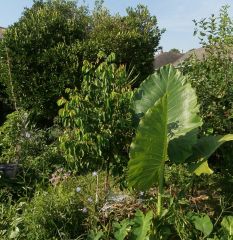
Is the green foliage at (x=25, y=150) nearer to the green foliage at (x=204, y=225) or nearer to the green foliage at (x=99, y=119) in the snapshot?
the green foliage at (x=99, y=119)

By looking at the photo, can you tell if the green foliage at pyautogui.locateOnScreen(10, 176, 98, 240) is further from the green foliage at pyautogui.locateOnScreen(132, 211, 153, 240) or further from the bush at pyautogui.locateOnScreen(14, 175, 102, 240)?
the green foliage at pyautogui.locateOnScreen(132, 211, 153, 240)

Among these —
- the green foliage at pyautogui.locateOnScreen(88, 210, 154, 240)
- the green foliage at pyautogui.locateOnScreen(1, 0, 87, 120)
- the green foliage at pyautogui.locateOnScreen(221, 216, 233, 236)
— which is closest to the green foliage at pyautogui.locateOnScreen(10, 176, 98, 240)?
the green foliage at pyautogui.locateOnScreen(88, 210, 154, 240)

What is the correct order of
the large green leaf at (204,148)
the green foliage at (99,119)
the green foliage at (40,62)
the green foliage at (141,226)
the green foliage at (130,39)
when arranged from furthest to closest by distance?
the green foliage at (130,39) < the green foliage at (40,62) < the green foliage at (99,119) < the large green leaf at (204,148) < the green foliage at (141,226)

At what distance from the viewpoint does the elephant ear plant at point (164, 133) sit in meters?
4.12

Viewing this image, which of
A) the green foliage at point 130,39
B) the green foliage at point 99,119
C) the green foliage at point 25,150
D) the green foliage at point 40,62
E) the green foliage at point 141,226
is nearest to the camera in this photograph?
the green foliage at point 141,226

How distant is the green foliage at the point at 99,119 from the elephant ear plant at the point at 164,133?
0.23 meters

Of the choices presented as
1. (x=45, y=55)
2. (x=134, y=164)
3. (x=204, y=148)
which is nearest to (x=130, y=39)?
(x=45, y=55)

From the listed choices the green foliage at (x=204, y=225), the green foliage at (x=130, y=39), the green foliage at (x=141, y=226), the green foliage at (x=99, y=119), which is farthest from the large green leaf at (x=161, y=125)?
the green foliage at (x=130, y=39)

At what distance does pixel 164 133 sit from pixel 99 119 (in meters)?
1.19

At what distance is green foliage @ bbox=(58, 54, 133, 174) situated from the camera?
16.8 feet

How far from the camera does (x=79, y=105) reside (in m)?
5.16

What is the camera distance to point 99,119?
5.17 m

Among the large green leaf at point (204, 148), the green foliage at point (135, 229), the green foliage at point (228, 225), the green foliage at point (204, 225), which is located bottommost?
the green foliage at point (228, 225)

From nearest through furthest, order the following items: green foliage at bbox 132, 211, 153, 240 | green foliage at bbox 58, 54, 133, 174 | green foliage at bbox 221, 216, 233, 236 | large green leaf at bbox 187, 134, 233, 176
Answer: green foliage at bbox 132, 211, 153, 240, green foliage at bbox 221, 216, 233, 236, large green leaf at bbox 187, 134, 233, 176, green foliage at bbox 58, 54, 133, 174
